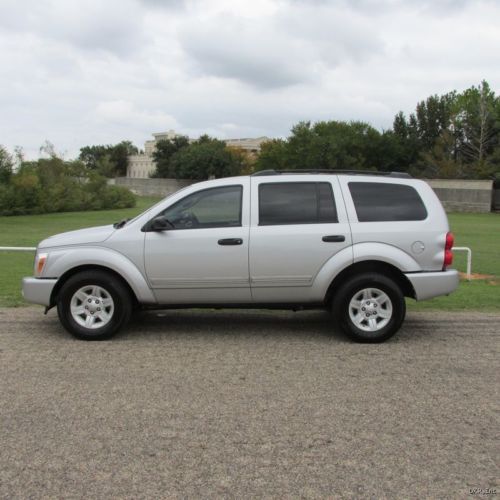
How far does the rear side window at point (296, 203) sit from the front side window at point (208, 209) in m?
0.30

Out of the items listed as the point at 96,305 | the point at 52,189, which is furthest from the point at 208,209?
the point at 52,189

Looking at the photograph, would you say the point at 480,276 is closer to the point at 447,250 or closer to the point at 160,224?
the point at 447,250

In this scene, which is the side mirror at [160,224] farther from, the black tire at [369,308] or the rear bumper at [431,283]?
the rear bumper at [431,283]

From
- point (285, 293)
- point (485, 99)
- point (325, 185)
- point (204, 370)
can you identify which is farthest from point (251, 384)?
point (485, 99)

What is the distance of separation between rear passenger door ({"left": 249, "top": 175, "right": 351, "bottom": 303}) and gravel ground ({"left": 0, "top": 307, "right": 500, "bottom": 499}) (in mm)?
678

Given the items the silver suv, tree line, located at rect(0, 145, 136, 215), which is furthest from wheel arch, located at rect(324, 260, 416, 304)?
tree line, located at rect(0, 145, 136, 215)

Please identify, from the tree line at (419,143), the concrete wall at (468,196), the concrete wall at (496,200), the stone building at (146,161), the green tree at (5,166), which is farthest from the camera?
the stone building at (146,161)

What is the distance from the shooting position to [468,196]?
179 ft

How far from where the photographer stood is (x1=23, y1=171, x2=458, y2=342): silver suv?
6.46m

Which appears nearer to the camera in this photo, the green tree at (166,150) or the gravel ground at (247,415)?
the gravel ground at (247,415)

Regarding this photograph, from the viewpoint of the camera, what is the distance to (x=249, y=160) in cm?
11775

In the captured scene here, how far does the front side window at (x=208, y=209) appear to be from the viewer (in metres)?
6.63

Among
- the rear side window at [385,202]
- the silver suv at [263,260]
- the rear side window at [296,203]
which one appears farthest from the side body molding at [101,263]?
the rear side window at [385,202]

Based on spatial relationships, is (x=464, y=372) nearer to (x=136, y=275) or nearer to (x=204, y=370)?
(x=204, y=370)
